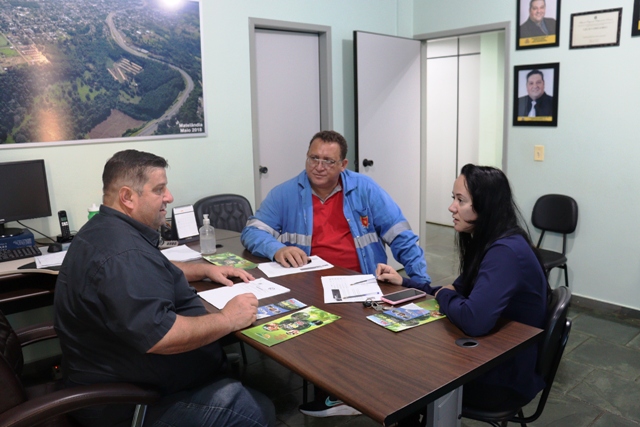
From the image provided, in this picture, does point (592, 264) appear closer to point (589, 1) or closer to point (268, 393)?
point (589, 1)

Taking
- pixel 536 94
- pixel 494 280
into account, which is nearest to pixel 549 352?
pixel 494 280

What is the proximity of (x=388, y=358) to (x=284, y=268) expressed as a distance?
94cm

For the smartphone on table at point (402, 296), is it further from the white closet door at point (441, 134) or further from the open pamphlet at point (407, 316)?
the white closet door at point (441, 134)

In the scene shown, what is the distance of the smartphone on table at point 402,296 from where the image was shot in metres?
1.90

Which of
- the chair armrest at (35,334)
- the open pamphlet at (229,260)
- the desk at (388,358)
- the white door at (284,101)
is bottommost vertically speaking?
the chair armrest at (35,334)

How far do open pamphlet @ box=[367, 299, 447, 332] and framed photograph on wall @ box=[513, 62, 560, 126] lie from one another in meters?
2.71

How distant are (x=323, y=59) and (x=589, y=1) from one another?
197 cm

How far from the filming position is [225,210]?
3.76 metres

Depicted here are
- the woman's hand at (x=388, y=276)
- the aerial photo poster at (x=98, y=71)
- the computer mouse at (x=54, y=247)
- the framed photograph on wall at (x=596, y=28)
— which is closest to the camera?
the woman's hand at (x=388, y=276)

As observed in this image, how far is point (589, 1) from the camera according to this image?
371 cm

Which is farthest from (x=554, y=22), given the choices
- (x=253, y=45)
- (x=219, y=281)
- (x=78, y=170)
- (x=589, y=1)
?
(x=78, y=170)

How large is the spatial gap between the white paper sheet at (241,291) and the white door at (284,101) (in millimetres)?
2029

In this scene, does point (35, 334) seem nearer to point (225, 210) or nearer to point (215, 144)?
point (225, 210)

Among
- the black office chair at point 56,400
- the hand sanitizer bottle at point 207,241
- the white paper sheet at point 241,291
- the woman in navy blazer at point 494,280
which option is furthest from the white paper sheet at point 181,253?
the woman in navy blazer at point 494,280
